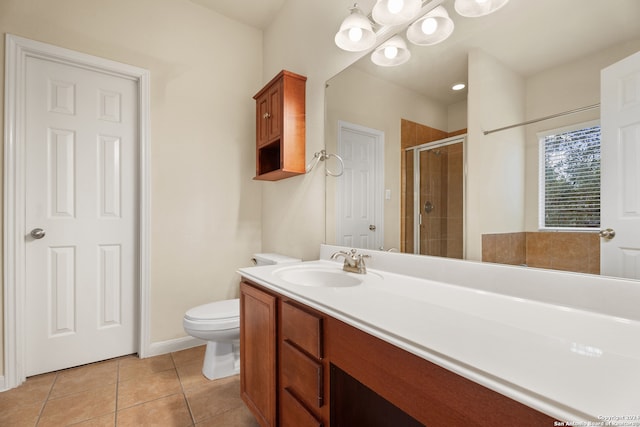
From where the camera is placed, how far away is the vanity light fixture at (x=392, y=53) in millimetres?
1434

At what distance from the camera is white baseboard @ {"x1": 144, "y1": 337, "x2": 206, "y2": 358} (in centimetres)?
221

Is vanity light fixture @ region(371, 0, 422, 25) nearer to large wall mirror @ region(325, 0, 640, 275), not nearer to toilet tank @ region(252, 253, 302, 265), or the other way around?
large wall mirror @ region(325, 0, 640, 275)

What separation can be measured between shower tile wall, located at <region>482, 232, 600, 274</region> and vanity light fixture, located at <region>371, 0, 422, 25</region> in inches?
39.5

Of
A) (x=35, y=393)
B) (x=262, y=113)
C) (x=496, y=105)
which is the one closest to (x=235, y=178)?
(x=262, y=113)

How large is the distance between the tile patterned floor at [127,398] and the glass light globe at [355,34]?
201 cm

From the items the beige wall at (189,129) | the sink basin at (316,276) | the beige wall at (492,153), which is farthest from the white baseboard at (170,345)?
the beige wall at (492,153)

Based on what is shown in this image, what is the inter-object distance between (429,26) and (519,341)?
127cm

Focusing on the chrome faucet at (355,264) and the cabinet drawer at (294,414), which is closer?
the cabinet drawer at (294,414)

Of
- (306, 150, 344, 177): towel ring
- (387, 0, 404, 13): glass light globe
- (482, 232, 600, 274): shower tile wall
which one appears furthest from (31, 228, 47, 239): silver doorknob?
(482, 232, 600, 274): shower tile wall

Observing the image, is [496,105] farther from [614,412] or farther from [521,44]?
[614,412]

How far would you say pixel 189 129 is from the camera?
7.84 ft

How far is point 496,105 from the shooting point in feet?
3.51

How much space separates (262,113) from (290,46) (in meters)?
0.55

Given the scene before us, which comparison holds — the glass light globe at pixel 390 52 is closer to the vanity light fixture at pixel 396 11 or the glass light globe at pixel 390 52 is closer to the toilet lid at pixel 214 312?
the vanity light fixture at pixel 396 11
